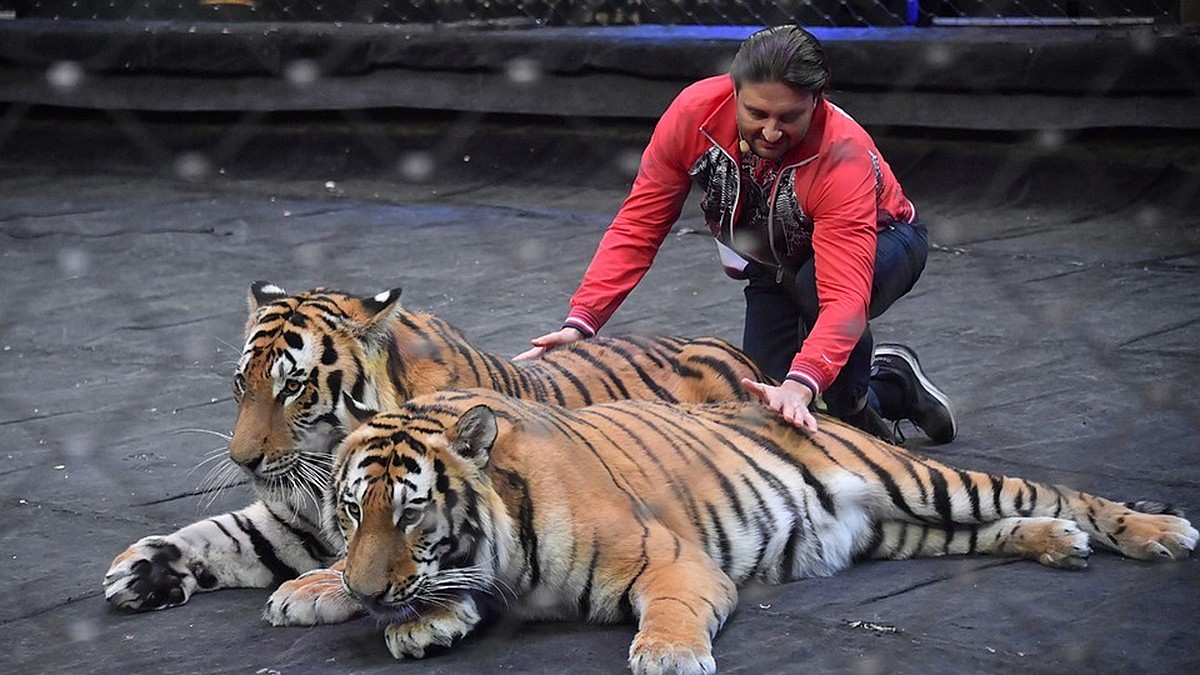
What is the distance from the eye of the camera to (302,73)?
20.2 ft

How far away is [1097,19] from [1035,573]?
3275 mm

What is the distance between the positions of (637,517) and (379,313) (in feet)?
1.63

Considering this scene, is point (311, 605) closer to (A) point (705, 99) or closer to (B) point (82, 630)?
(B) point (82, 630)

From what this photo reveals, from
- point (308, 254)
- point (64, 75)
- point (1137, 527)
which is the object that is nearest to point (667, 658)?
point (1137, 527)

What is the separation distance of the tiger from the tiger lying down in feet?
0.45

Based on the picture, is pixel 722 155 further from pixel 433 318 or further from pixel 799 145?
pixel 433 318

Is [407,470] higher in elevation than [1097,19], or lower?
lower

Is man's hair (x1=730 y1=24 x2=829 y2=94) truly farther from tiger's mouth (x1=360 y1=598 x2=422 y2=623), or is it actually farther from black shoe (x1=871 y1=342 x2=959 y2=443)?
tiger's mouth (x1=360 y1=598 x2=422 y2=623)

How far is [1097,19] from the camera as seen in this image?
5.12 metres

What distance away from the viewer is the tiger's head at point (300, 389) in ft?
7.42

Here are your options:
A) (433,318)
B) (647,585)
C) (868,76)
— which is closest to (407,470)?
(647,585)

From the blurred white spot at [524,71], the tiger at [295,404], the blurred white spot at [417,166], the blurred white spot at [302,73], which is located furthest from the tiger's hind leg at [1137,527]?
the blurred white spot at [302,73]

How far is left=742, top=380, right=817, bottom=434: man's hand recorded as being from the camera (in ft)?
7.66

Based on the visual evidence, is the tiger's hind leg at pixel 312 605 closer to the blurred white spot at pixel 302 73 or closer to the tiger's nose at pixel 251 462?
the tiger's nose at pixel 251 462
